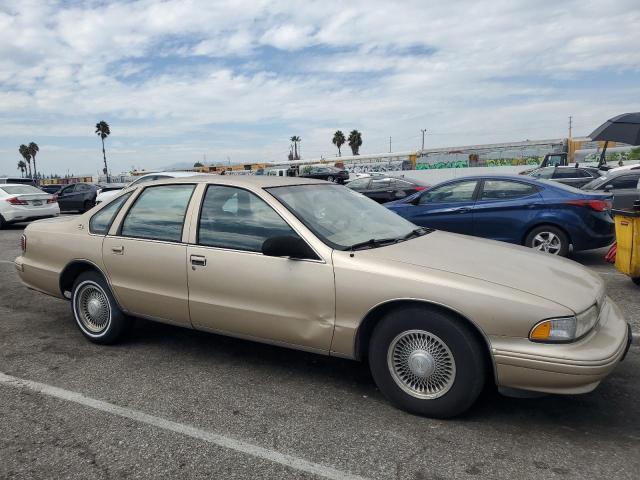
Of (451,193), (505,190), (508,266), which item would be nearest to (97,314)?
(508,266)

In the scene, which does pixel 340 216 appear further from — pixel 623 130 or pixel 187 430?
pixel 623 130

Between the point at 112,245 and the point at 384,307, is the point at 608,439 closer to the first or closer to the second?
the point at 384,307

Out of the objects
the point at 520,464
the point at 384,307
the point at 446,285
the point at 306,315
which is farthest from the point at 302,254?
the point at 520,464

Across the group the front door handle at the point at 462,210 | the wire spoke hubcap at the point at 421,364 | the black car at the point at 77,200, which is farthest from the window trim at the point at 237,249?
the black car at the point at 77,200

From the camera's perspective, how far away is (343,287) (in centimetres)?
329

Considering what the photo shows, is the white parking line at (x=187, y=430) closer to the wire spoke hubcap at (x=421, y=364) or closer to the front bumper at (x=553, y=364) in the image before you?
the wire spoke hubcap at (x=421, y=364)

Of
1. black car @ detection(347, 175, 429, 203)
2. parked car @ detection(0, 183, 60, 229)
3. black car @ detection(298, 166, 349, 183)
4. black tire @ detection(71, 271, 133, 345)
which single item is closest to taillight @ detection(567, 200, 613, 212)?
black tire @ detection(71, 271, 133, 345)

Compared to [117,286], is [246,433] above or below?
below

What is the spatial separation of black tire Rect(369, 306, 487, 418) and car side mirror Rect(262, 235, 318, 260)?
0.65m

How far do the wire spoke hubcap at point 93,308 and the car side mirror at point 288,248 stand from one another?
186cm

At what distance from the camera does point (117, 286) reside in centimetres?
435

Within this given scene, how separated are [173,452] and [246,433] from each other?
414 millimetres

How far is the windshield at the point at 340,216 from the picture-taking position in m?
3.66

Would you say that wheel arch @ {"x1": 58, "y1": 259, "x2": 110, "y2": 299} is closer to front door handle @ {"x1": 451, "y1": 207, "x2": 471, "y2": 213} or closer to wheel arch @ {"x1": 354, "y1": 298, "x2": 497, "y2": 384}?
wheel arch @ {"x1": 354, "y1": 298, "x2": 497, "y2": 384}
